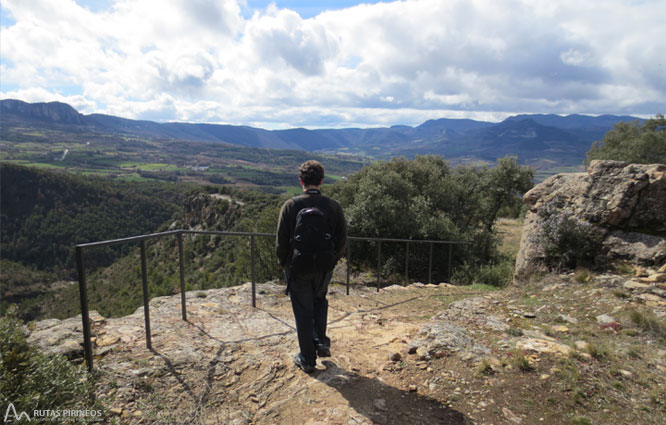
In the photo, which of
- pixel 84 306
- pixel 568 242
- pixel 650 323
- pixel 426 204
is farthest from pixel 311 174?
pixel 426 204

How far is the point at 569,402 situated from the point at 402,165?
54.3 feet

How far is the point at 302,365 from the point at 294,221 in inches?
56.6

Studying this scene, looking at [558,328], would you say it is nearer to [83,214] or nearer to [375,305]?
[375,305]

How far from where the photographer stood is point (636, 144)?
25.4 metres

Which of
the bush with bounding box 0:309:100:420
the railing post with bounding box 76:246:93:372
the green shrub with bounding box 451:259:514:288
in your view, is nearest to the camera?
the bush with bounding box 0:309:100:420

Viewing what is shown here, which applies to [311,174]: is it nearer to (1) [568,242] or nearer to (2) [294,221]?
(2) [294,221]

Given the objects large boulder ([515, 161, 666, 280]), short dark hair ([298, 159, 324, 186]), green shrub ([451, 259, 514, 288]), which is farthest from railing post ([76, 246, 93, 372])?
green shrub ([451, 259, 514, 288])

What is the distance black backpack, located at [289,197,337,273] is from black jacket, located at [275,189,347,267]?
0.10m

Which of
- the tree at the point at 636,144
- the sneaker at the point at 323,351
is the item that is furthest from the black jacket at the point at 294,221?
the tree at the point at 636,144

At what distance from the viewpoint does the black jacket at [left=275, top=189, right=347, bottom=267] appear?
3.03m

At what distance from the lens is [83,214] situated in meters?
63.3

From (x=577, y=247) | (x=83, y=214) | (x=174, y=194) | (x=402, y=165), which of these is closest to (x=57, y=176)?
(x=83, y=214)

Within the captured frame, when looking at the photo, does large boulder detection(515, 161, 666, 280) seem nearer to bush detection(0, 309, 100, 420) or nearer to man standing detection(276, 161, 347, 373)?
man standing detection(276, 161, 347, 373)

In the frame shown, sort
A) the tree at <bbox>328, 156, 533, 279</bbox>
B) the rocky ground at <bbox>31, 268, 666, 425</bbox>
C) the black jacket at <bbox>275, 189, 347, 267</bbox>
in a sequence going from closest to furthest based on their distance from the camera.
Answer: the rocky ground at <bbox>31, 268, 666, 425</bbox>, the black jacket at <bbox>275, 189, 347, 267</bbox>, the tree at <bbox>328, 156, 533, 279</bbox>
